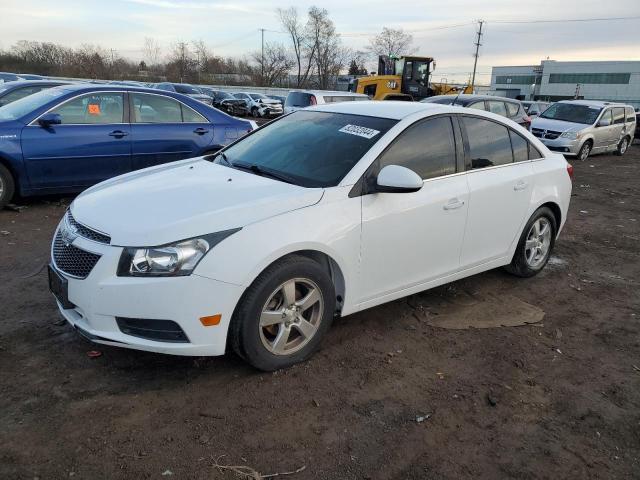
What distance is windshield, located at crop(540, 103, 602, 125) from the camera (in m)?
15.6

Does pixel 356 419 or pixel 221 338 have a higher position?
pixel 221 338

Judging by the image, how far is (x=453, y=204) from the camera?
3.86 metres

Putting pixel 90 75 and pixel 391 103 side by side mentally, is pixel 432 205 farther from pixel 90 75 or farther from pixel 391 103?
pixel 90 75

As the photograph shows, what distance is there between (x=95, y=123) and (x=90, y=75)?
169 ft

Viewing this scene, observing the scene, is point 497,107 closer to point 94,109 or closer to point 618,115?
point 618,115

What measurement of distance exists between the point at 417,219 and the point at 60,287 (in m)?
2.39

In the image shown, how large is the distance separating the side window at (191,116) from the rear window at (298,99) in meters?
9.73

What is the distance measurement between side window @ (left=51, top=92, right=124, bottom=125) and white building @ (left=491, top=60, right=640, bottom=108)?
77983 millimetres

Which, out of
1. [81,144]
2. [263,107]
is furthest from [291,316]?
[263,107]

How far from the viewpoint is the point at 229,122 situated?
25.7 ft

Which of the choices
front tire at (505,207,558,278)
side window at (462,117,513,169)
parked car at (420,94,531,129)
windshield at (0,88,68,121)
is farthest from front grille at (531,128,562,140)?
windshield at (0,88,68,121)

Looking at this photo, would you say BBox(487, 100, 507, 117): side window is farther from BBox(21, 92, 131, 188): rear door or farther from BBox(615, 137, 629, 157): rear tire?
BBox(21, 92, 131, 188): rear door

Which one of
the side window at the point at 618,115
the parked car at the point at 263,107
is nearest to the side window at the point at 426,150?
the side window at the point at 618,115

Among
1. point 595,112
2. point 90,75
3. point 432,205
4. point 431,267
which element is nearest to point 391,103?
point 432,205
